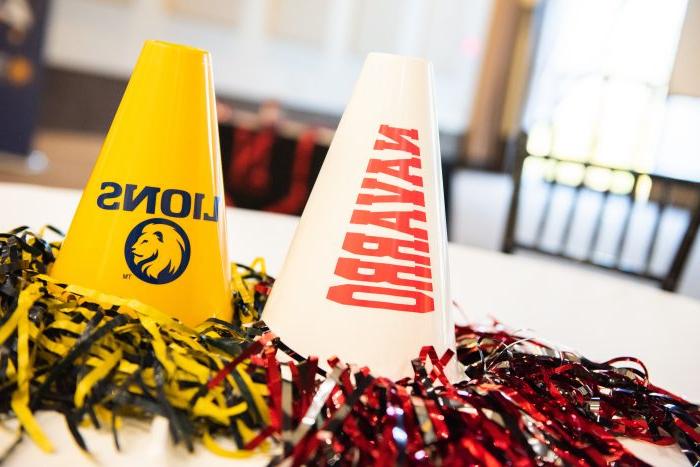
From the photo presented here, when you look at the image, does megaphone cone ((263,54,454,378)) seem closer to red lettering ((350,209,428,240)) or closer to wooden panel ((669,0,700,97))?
red lettering ((350,209,428,240))

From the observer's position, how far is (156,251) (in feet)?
1.47

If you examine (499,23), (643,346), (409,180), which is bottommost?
(643,346)

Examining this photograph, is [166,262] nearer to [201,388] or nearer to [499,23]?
[201,388]

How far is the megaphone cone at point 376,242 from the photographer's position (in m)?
0.44

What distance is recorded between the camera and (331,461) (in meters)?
0.33

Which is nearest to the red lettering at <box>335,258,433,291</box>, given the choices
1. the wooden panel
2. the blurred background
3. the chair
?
the wooden panel

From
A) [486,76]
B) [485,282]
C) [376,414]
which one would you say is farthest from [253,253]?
[486,76]

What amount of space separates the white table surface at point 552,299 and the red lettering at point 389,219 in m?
0.19

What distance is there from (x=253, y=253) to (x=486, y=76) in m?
6.10

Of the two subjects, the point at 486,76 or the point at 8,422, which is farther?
the point at 486,76

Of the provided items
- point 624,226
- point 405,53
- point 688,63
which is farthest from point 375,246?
point 405,53

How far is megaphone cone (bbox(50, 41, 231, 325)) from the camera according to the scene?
446mm

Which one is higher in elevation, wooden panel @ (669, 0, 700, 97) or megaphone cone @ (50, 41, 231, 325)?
wooden panel @ (669, 0, 700, 97)

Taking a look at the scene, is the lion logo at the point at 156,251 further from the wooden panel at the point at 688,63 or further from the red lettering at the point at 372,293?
the wooden panel at the point at 688,63
